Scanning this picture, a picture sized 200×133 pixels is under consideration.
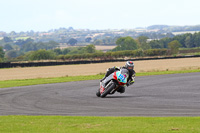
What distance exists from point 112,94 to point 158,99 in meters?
3.69

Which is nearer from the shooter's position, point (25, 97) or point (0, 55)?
point (25, 97)

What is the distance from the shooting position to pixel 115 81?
64.1 ft

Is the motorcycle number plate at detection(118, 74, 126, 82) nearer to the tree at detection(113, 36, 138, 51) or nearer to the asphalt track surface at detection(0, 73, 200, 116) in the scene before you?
the asphalt track surface at detection(0, 73, 200, 116)

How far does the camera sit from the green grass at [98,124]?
1046cm

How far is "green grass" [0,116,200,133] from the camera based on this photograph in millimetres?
10462

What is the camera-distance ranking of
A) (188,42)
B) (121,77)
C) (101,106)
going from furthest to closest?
(188,42) → (121,77) → (101,106)

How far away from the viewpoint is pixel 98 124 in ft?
37.9

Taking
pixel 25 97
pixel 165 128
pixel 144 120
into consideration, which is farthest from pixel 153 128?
pixel 25 97

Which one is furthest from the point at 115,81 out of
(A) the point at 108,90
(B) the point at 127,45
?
(B) the point at 127,45

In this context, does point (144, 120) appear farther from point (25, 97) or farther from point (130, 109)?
point (25, 97)

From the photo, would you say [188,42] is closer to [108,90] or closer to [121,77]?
[108,90]

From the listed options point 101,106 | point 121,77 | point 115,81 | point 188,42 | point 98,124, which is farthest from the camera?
point 188,42

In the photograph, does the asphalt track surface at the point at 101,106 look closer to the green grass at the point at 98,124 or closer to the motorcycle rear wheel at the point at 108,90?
the motorcycle rear wheel at the point at 108,90

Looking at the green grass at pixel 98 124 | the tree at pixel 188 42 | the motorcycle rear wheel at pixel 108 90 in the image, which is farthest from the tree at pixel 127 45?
the green grass at pixel 98 124
